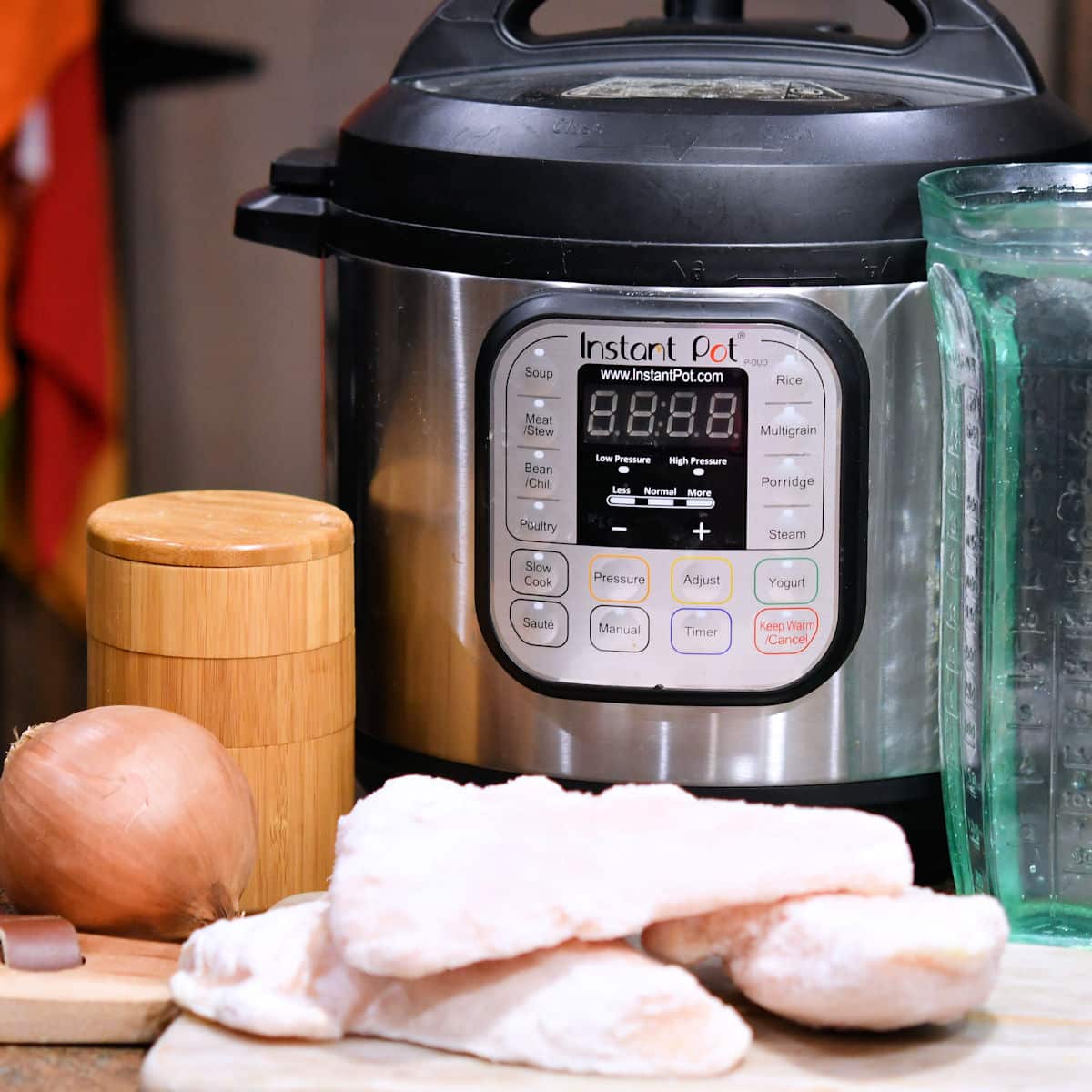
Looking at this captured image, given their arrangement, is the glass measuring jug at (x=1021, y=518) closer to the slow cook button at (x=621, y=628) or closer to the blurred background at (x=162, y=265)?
the slow cook button at (x=621, y=628)

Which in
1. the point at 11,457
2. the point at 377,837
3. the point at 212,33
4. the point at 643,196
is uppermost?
the point at 212,33

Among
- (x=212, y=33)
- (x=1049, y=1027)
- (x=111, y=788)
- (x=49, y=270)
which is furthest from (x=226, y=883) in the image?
(x=212, y=33)

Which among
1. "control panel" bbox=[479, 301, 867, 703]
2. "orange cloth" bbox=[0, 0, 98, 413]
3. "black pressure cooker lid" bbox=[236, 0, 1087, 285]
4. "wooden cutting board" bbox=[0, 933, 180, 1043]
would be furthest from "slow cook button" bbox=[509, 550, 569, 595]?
"orange cloth" bbox=[0, 0, 98, 413]

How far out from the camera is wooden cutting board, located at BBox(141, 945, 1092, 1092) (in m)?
0.53

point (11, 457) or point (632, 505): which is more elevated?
point (632, 505)

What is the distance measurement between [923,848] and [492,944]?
29 centimetres

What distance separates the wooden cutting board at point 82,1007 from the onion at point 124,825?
4cm

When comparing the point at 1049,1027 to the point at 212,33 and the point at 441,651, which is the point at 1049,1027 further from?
the point at 212,33

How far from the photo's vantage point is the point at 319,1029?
0.55m

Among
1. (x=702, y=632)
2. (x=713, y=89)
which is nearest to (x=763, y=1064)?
(x=702, y=632)

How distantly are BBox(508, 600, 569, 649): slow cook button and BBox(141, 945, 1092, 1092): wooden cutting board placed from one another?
0.62 feet

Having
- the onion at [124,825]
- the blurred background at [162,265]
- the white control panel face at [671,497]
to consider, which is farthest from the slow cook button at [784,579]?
the blurred background at [162,265]

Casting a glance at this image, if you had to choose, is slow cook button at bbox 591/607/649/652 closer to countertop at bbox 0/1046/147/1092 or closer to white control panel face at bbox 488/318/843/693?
white control panel face at bbox 488/318/843/693

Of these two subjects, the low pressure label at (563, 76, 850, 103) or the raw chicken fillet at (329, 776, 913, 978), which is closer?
the raw chicken fillet at (329, 776, 913, 978)
